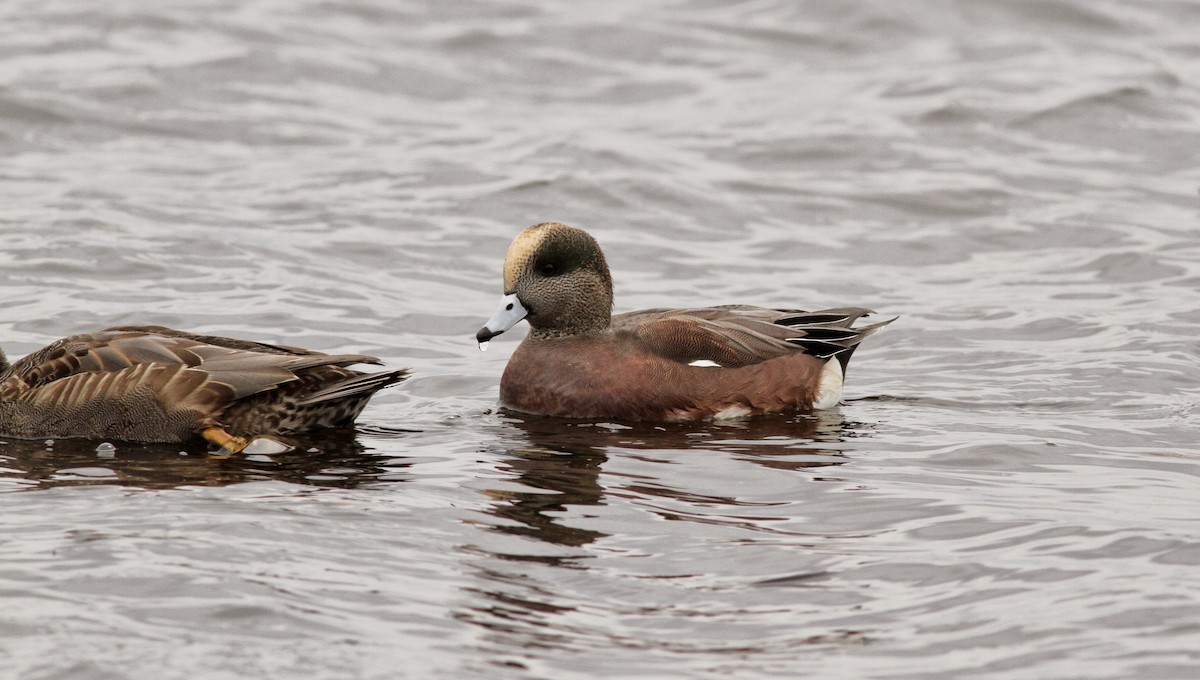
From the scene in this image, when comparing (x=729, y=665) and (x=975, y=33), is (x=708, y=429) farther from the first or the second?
(x=975, y=33)

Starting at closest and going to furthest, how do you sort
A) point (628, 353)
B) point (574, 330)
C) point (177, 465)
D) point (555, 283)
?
point (177, 465) < point (628, 353) < point (555, 283) < point (574, 330)

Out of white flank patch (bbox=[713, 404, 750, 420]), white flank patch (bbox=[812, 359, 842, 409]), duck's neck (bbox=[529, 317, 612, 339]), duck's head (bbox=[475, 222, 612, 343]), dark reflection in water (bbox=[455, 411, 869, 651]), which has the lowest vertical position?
dark reflection in water (bbox=[455, 411, 869, 651])

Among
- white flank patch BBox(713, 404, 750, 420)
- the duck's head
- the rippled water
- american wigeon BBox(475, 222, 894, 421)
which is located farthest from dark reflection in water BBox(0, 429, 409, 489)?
white flank patch BBox(713, 404, 750, 420)

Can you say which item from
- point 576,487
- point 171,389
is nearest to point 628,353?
point 576,487

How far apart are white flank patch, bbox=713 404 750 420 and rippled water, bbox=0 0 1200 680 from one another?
0.26 meters

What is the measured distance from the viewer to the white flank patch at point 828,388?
9531 mm

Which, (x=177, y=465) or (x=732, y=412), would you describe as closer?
(x=177, y=465)

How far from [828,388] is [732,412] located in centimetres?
65

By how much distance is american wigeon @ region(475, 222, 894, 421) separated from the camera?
9.12 m

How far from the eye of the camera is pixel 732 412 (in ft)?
30.5

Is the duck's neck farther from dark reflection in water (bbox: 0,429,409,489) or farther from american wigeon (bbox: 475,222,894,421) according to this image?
dark reflection in water (bbox: 0,429,409,489)

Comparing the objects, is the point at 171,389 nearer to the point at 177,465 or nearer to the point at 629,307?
the point at 177,465

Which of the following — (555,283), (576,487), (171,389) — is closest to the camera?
(576,487)

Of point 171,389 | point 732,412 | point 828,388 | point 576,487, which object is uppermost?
point 171,389
